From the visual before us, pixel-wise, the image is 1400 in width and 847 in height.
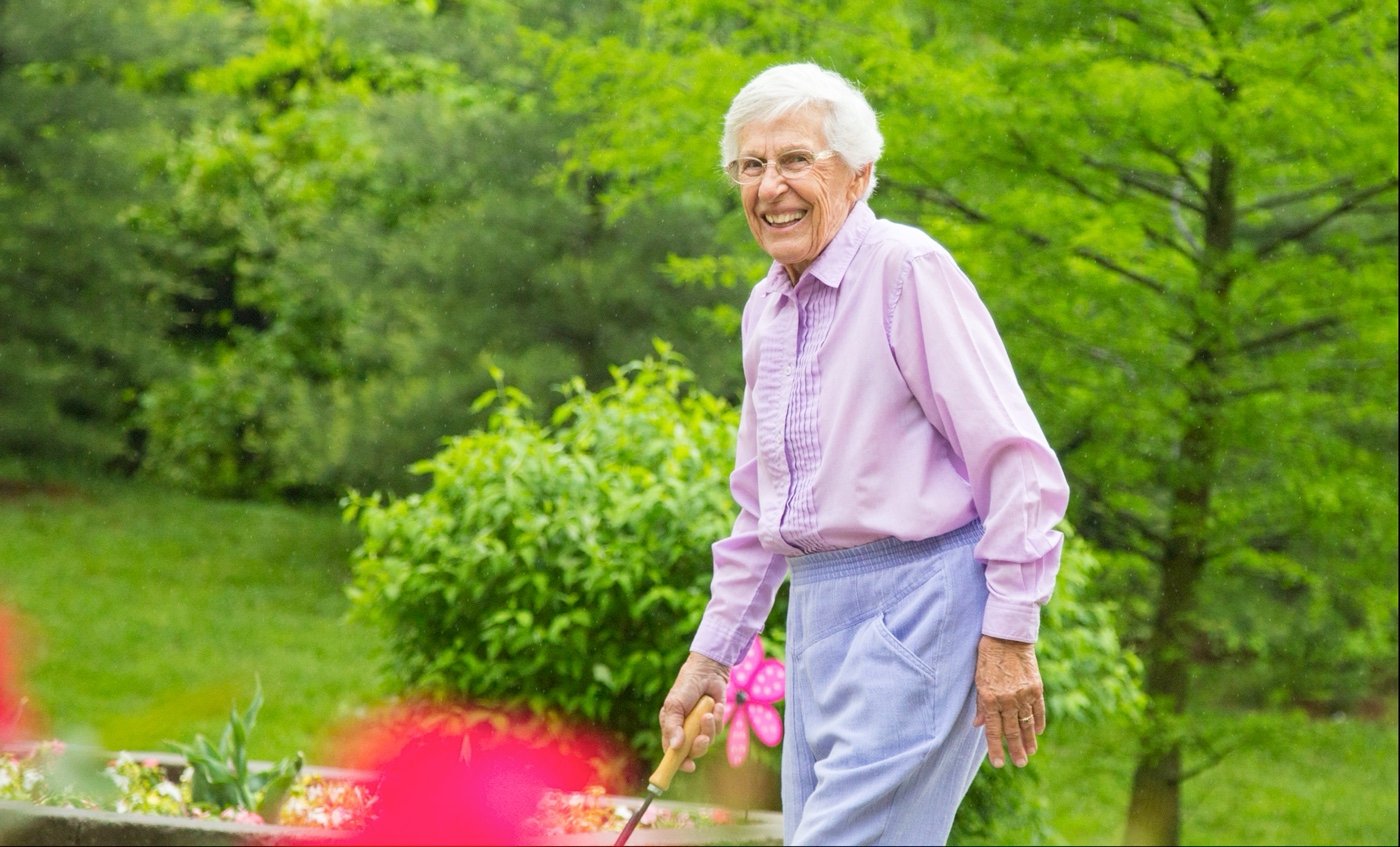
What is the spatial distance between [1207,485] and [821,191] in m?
4.33

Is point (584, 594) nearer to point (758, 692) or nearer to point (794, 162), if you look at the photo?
point (758, 692)

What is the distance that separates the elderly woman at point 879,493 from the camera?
1908mm

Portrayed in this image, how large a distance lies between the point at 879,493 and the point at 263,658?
781 centimetres

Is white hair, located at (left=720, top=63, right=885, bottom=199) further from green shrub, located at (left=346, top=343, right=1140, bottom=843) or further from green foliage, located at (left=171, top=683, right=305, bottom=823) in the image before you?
green shrub, located at (left=346, top=343, right=1140, bottom=843)

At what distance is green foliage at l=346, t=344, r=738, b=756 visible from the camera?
14.5 ft

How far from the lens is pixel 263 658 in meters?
9.17

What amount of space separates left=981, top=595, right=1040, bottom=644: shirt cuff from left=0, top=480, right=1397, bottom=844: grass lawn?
8.96ft

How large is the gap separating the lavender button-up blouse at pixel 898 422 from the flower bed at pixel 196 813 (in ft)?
4.28

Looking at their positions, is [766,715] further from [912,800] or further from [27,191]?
[27,191]

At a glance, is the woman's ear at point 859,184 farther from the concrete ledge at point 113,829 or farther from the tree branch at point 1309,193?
the tree branch at point 1309,193

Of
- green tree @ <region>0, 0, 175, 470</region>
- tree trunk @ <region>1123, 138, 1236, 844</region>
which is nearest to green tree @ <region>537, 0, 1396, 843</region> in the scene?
tree trunk @ <region>1123, 138, 1236, 844</region>

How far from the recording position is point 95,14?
1143cm

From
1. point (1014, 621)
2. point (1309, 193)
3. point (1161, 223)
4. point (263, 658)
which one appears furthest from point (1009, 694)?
point (263, 658)

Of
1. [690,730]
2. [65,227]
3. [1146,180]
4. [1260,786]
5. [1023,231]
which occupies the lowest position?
[1260,786]
